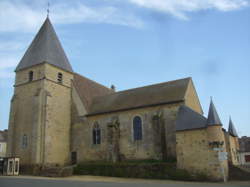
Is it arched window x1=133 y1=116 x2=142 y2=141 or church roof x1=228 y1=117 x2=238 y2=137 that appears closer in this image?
arched window x1=133 y1=116 x2=142 y2=141

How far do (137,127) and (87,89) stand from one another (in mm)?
9595

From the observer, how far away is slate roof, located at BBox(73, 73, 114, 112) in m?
29.4

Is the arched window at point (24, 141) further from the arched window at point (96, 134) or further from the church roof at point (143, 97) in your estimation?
the church roof at point (143, 97)

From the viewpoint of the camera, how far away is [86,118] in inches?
1097

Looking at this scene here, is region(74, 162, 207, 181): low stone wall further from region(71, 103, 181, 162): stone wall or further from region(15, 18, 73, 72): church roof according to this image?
region(15, 18, 73, 72): church roof

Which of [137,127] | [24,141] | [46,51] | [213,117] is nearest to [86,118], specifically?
[137,127]

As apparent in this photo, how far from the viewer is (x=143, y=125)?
24406mm

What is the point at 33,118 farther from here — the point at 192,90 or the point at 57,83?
the point at 192,90

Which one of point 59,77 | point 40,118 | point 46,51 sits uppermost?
point 46,51

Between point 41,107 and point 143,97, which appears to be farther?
point 143,97

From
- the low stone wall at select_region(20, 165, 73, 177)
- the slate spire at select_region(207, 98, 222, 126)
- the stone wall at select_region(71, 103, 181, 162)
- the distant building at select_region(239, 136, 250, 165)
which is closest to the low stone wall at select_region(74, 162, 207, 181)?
the low stone wall at select_region(20, 165, 73, 177)

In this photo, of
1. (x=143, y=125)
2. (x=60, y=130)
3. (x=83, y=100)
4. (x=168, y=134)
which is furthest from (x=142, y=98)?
(x=60, y=130)

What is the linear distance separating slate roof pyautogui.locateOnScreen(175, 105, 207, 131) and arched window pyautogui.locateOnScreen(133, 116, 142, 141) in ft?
14.5

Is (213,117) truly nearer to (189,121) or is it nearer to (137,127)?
(189,121)
